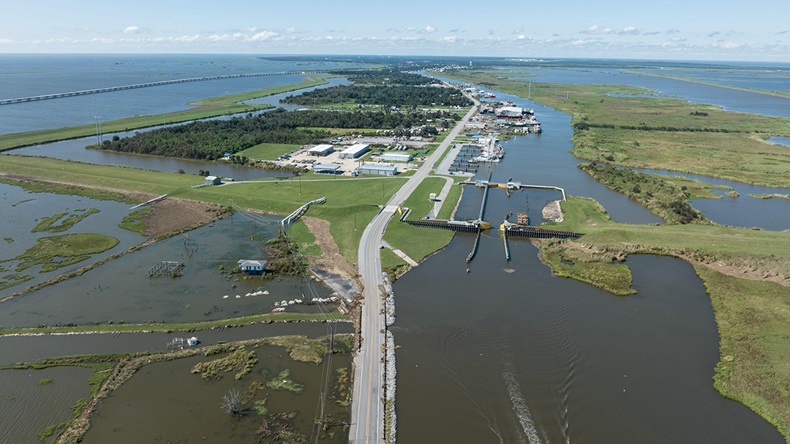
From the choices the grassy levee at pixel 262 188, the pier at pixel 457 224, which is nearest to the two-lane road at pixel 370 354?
the grassy levee at pixel 262 188

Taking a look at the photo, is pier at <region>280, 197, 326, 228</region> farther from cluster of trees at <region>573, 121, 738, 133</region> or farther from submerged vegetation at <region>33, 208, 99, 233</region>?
cluster of trees at <region>573, 121, 738, 133</region>

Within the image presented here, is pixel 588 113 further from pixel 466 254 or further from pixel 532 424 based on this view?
pixel 532 424

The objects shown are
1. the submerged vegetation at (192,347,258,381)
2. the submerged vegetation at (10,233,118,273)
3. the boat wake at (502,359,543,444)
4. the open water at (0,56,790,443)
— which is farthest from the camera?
the submerged vegetation at (10,233,118,273)

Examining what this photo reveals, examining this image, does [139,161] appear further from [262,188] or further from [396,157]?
Answer: [396,157]

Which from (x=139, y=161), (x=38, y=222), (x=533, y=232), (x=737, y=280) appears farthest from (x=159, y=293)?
(x=139, y=161)

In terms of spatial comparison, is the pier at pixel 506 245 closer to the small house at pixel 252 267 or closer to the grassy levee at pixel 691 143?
the small house at pixel 252 267

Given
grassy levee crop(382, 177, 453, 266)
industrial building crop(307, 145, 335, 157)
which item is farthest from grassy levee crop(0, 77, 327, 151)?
grassy levee crop(382, 177, 453, 266)
